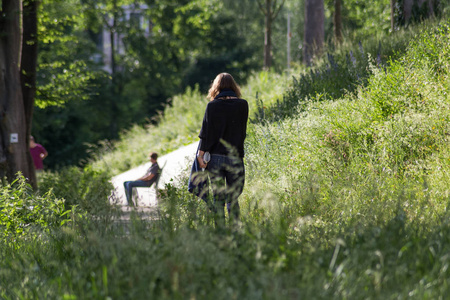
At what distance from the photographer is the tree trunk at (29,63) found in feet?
39.4

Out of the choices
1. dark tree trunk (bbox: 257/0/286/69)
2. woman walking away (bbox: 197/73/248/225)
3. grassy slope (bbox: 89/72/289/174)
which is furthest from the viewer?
dark tree trunk (bbox: 257/0/286/69)

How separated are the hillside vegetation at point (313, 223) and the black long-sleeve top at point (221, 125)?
0.62 meters

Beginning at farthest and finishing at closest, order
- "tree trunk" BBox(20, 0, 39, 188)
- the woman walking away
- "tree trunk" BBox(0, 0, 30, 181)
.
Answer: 1. "tree trunk" BBox(20, 0, 39, 188)
2. "tree trunk" BBox(0, 0, 30, 181)
3. the woman walking away

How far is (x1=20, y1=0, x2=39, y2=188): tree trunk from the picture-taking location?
12.0 metres

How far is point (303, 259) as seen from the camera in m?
3.82

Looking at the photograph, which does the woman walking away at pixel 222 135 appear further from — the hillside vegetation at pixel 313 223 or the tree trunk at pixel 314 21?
the tree trunk at pixel 314 21

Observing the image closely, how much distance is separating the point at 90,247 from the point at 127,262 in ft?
2.34

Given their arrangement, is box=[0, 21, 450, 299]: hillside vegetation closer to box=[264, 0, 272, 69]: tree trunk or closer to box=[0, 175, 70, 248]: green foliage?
box=[0, 175, 70, 248]: green foliage

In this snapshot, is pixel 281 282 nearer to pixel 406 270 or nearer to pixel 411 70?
pixel 406 270

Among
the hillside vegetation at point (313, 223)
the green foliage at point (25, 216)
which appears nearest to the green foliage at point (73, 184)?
the green foliage at point (25, 216)

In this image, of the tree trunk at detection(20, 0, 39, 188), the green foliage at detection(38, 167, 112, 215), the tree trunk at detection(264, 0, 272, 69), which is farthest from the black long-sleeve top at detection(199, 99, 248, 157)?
the tree trunk at detection(264, 0, 272, 69)

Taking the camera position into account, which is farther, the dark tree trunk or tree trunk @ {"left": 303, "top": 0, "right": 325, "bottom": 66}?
the dark tree trunk

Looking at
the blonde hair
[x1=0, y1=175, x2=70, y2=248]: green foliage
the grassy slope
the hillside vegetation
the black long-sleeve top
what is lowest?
the grassy slope

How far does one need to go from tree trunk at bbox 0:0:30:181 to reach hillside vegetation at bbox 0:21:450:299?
372cm
